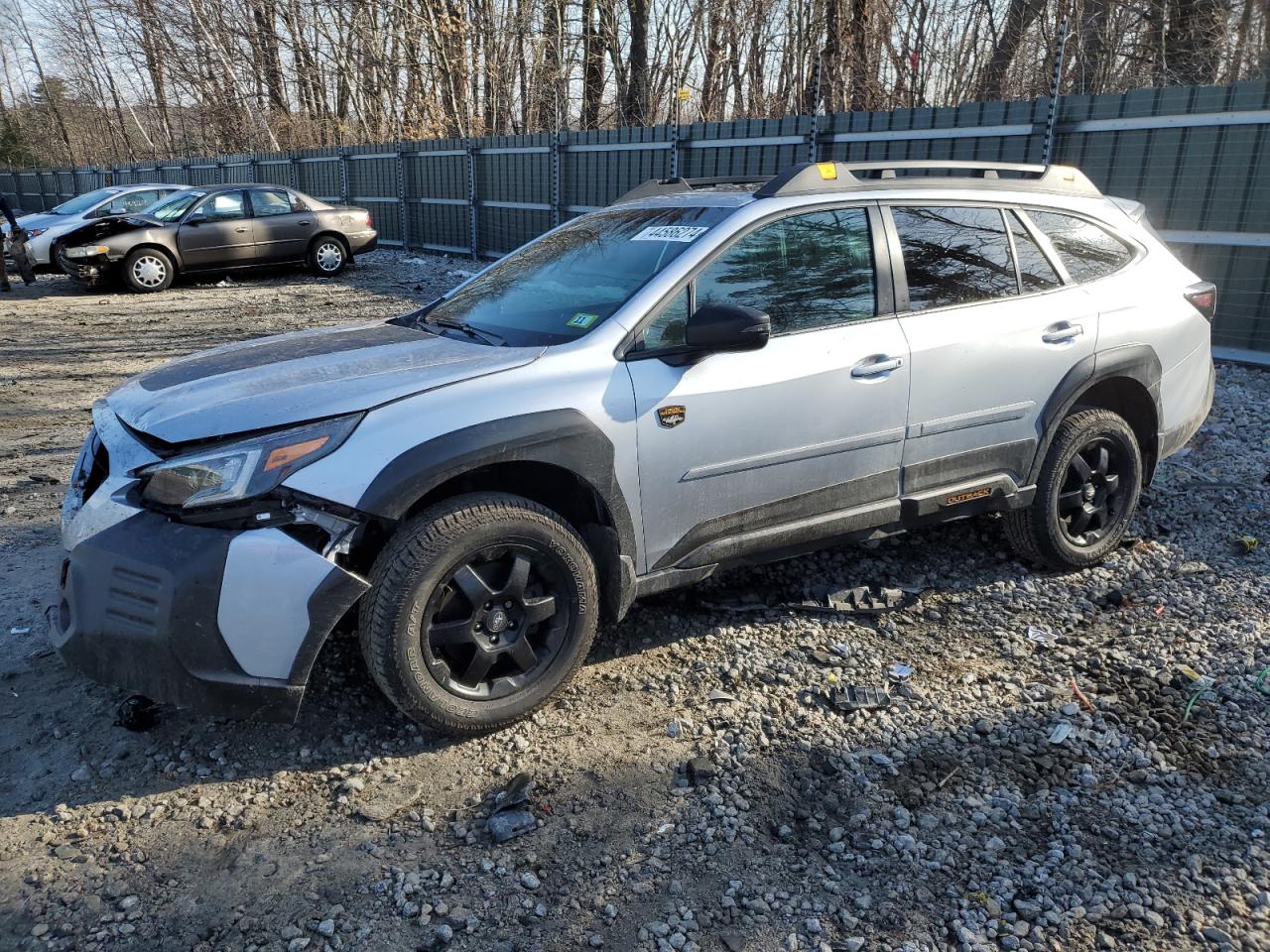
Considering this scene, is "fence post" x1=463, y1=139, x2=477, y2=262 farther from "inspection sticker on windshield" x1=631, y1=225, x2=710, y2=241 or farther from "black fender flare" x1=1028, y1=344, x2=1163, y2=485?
"black fender flare" x1=1028, y1=344, x2=1163, y2=485

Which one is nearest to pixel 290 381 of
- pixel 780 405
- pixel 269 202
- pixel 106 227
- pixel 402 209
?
pixel 780 405

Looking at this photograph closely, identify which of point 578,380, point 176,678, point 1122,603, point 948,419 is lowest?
point 1122,603

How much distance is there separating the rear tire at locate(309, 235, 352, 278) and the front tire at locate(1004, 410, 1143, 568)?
14.3 meters

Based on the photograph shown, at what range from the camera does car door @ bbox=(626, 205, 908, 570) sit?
10.9 ft

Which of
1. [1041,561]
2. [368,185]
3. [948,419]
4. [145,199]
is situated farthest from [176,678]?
[368,185]

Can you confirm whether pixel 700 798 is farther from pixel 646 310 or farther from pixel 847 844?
pixel 646 310

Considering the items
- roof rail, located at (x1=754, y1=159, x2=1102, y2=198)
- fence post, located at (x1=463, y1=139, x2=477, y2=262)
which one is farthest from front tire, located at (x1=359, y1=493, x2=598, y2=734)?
fence post, located at (x1=463, y1=139, x2=477, y2=262)

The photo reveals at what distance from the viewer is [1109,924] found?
7.86 ft

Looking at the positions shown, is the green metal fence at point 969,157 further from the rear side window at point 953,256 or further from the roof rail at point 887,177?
the rear side window at point 953,256

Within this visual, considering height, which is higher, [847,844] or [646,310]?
[646,310]

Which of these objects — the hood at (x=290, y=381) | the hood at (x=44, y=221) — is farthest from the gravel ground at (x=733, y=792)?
the hood at (x=44, y=221)

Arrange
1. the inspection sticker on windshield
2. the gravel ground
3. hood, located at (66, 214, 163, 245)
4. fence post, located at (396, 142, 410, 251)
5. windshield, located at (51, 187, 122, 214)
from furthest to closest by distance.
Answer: fence post, located at (396, 142, 410, 251), windshield, located at (51, 187, 122, 214), hood, located at (66, 214, 163, 245), the inspection sticker on windshield, the gravel ground

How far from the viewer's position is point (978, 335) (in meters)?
3.93

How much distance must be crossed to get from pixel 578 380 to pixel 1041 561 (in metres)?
2.60
